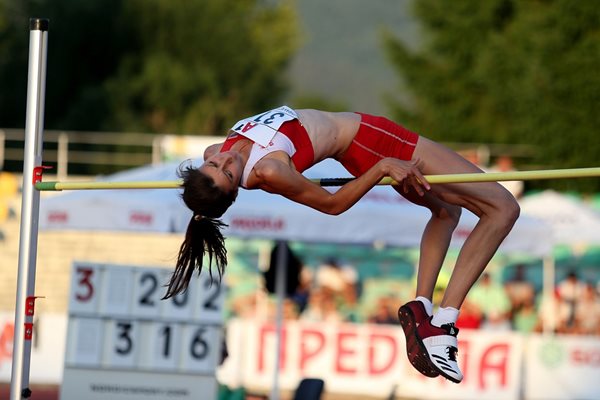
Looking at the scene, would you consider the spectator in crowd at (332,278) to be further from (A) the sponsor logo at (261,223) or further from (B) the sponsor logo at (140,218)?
(B) the sponsor logo at (140,218)

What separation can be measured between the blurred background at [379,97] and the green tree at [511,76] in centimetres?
4

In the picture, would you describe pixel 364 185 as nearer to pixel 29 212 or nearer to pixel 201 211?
pixel 201 211

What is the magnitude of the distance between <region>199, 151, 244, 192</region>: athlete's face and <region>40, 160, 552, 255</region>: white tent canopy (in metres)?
→ 4.31

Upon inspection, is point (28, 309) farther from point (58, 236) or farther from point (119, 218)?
point (58, 236)

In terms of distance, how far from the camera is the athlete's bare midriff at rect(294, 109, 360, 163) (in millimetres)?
6309

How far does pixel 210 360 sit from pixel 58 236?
11.1 m

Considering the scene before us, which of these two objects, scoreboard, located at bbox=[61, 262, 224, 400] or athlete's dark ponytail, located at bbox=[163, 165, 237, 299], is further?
scoreboard, located at bbox=[61, 262, 224, 400]

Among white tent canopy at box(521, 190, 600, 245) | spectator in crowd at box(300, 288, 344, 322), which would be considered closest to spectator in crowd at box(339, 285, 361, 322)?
spectator in crowd at box(300, 288, 344, 322)

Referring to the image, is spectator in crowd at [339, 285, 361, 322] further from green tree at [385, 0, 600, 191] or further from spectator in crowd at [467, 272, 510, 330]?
green tree at [385, 0, 600, 191]

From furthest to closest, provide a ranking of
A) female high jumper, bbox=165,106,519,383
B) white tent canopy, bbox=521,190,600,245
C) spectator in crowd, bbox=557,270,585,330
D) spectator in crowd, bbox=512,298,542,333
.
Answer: spectator in crowd, bbox=557,270,585,330 < spectator in crowd, bbox=512,298,542,333 < white tent canopy, bbox=521,190,600,245 < female high jumper, bbox=165,106,519,383

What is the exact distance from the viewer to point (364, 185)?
6070 mm

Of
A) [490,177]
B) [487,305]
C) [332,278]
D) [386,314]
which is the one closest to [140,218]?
[386,314]

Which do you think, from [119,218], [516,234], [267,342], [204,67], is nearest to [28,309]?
[119,218]

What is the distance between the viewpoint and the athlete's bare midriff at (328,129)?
6309 mm
